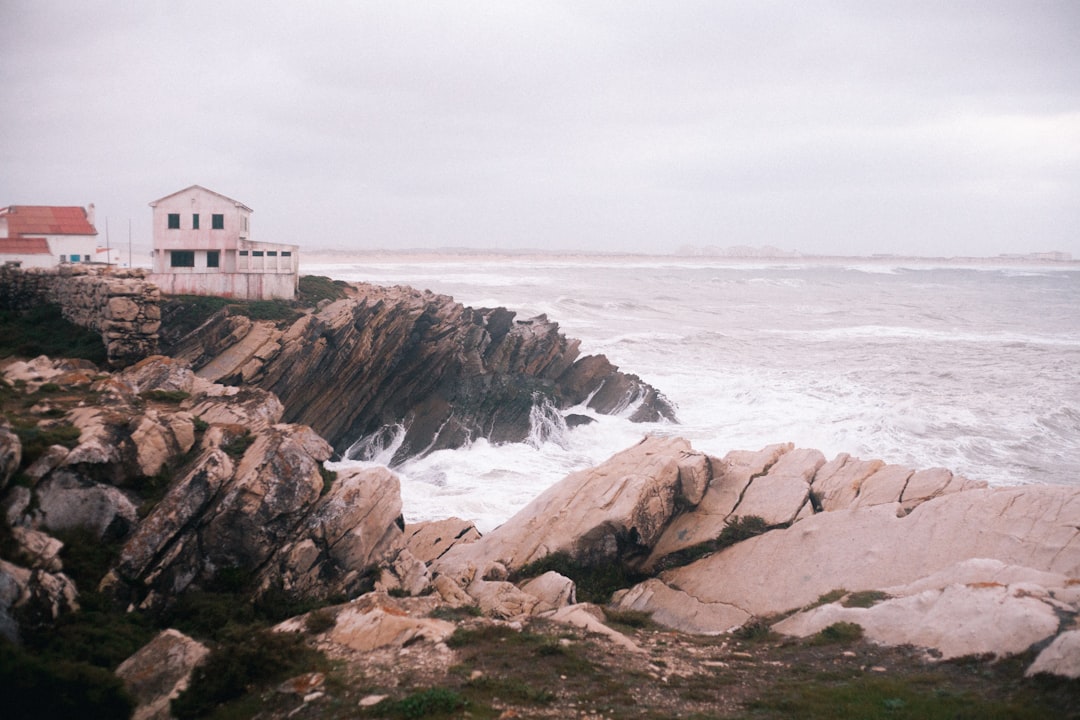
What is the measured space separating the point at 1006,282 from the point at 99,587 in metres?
175

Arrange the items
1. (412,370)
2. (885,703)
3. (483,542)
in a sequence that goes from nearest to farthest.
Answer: (885,703), (483,542), (412,370)

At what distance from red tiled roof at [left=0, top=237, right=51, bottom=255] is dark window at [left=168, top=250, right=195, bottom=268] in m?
11.9

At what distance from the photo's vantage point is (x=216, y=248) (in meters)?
35.8

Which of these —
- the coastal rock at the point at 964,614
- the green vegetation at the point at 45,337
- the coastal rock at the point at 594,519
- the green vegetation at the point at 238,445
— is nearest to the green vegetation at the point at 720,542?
the coastal rock at the point at 594,519

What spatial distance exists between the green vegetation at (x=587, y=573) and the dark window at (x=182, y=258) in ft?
91.9

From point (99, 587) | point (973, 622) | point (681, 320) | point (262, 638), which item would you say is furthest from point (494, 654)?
point (681, 320)

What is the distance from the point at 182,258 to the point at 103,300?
40.6 feet

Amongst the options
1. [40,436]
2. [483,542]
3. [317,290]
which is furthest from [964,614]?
[317,290]

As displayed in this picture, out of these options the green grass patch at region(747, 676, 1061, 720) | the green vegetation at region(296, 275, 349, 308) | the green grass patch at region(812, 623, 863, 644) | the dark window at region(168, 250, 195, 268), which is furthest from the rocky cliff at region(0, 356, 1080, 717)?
the dark window at region(168, 250, 195, 268)

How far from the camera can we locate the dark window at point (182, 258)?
117ft

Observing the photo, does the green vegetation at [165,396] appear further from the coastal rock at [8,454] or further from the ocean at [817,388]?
the ocean at [817,388]

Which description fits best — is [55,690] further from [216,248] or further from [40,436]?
[216,248]

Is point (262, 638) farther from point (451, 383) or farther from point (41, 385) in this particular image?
point (451, 383)

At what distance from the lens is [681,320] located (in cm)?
7494
